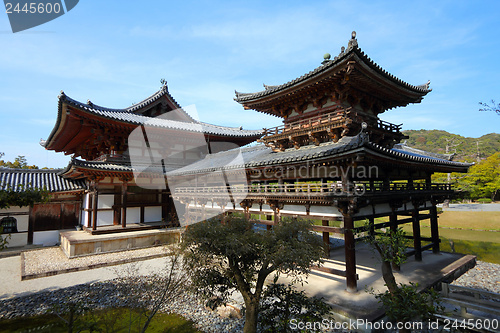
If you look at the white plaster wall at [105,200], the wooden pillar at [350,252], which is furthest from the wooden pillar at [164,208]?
the wooden pillar at [350,252]

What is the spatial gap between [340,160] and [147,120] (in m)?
16.1

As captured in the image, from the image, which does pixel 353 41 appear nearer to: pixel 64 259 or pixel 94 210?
pixel 94 210

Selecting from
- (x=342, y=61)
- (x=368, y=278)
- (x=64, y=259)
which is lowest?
(x=64, y=259)

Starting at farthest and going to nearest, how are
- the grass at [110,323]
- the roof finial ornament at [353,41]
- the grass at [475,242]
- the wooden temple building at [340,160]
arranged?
the grass at [475,242], the roof finial ornament at [353,41], the wooden temple building at [340,160], the grass at [110,323]

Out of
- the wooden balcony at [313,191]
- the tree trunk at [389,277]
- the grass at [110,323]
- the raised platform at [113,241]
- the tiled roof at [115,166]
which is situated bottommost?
the grass at [110,323]

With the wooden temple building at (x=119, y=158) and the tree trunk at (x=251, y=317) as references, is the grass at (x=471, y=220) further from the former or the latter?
the tree trunk at (x=251, y=317)

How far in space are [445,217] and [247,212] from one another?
33587mm

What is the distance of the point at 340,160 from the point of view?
29.4 feet

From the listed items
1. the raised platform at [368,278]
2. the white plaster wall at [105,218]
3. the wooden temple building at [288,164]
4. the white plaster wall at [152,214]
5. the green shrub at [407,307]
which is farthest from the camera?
the white plaster wall at [152,214]

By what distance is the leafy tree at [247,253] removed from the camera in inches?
245

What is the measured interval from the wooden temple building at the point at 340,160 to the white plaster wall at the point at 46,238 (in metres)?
13.0

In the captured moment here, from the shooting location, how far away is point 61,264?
13938mm

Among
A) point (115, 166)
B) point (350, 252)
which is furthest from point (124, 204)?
point (350, 252)

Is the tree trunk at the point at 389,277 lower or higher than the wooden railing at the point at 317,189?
lower
